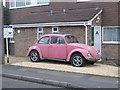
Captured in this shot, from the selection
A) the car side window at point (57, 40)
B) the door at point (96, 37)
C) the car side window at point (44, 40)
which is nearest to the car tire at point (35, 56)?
the car side window at point (44, 40)

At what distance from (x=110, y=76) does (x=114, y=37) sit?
684 cm

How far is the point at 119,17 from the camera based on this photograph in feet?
46.4

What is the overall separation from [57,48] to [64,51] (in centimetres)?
46

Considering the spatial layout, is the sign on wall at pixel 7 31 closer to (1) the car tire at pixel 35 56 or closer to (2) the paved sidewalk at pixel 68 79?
(1) the car tire at pixel 35 56

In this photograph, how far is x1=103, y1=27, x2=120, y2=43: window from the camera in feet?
47.8

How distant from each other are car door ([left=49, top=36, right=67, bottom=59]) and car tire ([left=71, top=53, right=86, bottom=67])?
1.94 feet

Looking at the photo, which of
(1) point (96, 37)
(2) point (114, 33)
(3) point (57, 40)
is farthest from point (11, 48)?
(2) point (114, 33)

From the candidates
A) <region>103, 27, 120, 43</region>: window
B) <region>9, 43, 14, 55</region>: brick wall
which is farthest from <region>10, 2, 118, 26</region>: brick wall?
<region>9, 43, 14, 55</region>: brick wall

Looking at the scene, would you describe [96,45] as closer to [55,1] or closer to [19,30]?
[55,1]

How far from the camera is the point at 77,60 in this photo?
1042 centimetres

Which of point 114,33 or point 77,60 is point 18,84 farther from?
point 114,33

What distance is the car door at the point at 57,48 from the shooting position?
35.5 ft

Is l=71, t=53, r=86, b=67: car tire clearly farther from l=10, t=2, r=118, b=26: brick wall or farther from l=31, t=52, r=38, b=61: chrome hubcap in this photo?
l=10, t=2, r=118, b=26: brick wall

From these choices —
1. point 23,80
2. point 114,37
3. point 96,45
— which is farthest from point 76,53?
point 114,37
